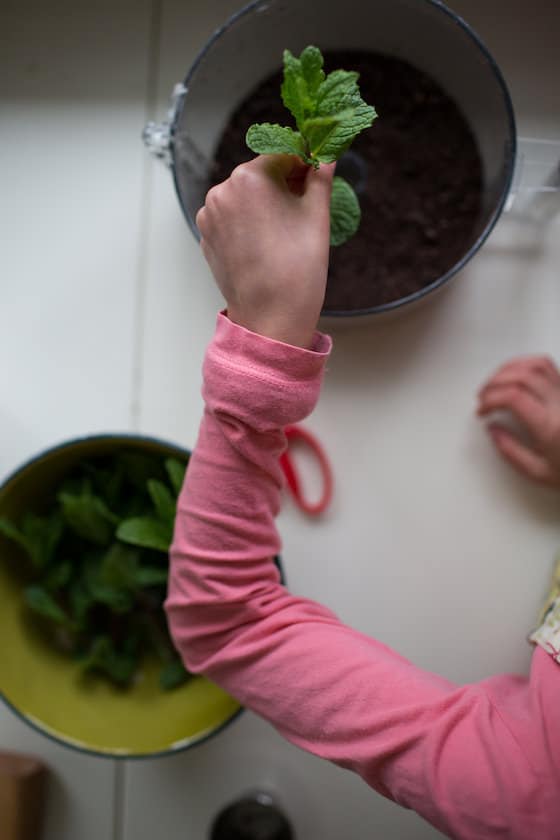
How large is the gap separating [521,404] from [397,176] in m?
0.20

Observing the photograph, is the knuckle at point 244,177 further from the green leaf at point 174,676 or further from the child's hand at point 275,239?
the green leaf at point 174,676

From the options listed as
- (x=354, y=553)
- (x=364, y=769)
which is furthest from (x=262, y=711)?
(x=354, y=553)

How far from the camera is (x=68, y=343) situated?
581 millimetres

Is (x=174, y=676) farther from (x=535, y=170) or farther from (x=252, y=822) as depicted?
(x=535, y=170)

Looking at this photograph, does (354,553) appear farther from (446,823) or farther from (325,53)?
(325,53)

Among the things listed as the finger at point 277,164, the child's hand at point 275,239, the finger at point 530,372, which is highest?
the finger at point 277,164

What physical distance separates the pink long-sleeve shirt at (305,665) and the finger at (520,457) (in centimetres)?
16

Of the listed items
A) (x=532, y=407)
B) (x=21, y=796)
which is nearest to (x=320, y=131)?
(x=532, y=407)

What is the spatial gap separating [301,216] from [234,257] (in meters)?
0.04

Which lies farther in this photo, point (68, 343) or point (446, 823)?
point (68, 343)

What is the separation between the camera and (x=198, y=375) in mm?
569


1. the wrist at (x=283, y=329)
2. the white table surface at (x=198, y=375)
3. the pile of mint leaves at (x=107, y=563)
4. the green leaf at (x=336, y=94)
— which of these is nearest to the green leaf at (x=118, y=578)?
the pile of mint leaves at (x=107, y=563)

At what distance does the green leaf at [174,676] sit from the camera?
513mm

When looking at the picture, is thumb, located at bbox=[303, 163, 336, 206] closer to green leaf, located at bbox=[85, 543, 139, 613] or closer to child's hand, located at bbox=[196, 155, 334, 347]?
child's hand, located at bbox=[196, 155, 334, 347]
